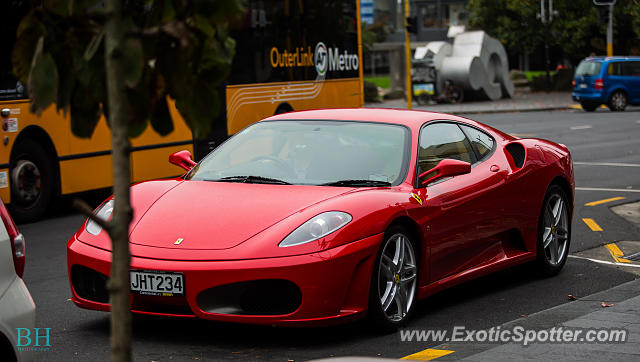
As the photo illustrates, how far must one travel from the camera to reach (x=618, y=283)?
7520 millimetres

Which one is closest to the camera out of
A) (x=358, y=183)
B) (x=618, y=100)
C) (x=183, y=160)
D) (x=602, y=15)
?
(x=358, y=183)

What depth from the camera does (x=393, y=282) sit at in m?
5.97

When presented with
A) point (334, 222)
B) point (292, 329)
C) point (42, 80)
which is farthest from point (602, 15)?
point (42, 80)

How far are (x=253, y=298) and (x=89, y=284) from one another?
3.65 feet

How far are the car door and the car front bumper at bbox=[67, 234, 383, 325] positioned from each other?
0.80m

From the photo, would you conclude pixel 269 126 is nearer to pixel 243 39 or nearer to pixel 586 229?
pixel 586 229

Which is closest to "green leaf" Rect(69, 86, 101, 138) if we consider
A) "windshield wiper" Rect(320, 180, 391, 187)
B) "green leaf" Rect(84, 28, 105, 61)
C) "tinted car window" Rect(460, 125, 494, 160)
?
"green leaf" Rect(84, 28, 105, 61)

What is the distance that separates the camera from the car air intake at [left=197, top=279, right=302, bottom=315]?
546 cm

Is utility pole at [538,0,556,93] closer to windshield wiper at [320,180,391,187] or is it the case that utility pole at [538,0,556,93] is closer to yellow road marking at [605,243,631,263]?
yellow road marking at [605,243,631,263]

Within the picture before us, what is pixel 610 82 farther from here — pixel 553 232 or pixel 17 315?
pixel 17 315

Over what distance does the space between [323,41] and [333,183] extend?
11.8 meters

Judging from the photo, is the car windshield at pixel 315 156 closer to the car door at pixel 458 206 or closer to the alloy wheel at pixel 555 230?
the car door at pixel 458 206

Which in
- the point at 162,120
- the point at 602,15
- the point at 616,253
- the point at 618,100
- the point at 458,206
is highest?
the point at 602,15

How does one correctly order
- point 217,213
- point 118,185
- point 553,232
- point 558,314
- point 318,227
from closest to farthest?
point 118,185 → point 318,227 → point 217,213 → point 558,314 → point 553,232
